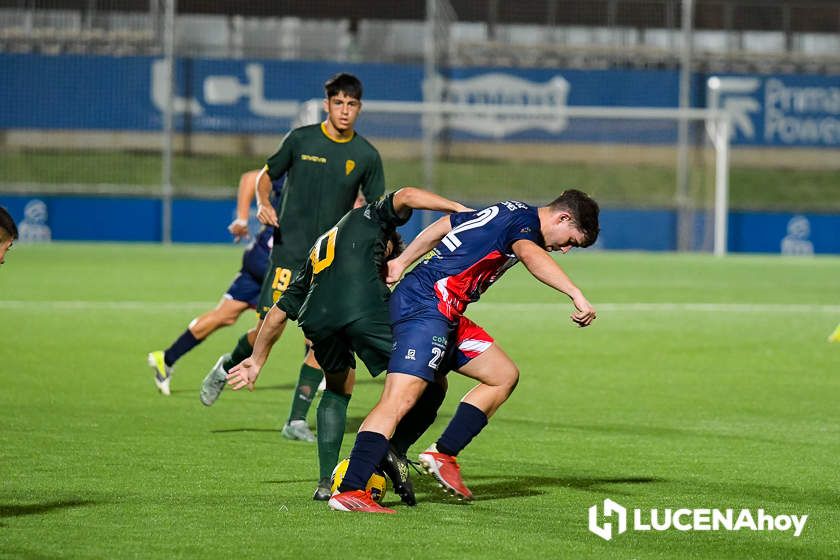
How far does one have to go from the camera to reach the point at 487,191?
39062mm

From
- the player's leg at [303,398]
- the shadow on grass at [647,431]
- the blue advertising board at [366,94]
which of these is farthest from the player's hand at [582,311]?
the blue advertising board at [366,94]

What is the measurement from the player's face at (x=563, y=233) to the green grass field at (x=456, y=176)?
29.1 m

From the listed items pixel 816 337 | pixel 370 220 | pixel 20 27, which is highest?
Answer: pixel 20 27

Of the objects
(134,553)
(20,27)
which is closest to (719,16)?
(20,27)

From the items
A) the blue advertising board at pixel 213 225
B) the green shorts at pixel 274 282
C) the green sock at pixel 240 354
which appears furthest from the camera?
the blue advertising board at pixel 213 225

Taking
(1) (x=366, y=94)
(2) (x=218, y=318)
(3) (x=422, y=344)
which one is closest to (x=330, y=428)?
(3) (x=422, y=344)

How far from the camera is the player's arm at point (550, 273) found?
268 inches

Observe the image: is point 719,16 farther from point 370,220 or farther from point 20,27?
point 370,220

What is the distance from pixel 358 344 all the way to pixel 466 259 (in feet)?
2.21

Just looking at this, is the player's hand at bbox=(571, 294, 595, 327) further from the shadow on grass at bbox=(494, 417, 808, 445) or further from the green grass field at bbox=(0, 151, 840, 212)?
the green grass field at bbox=(0, 151, 840, 212)

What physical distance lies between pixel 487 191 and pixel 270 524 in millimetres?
32751

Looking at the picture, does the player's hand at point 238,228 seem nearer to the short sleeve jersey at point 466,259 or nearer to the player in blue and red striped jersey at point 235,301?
the player in blue and red striped jersey at point 235,301
